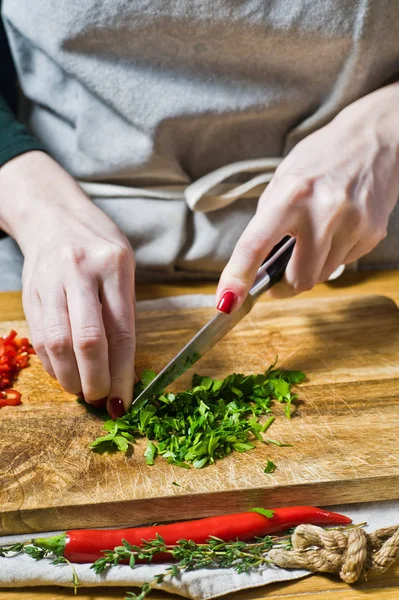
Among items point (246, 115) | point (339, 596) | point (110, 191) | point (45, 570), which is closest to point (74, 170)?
point (110, 191)

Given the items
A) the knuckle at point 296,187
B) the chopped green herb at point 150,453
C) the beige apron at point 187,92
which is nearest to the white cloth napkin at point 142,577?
the chopped green herb at point 150,453

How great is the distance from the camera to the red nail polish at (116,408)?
148 cm

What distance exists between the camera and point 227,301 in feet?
5.07

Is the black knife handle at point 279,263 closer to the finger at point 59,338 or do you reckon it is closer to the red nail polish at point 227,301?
the red nail polish at point 227,301

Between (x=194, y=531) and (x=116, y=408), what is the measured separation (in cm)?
33

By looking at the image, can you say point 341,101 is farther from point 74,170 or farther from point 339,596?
point 339,596

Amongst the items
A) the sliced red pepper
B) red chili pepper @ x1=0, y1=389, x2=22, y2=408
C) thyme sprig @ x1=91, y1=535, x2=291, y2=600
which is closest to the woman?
red chili pepper @ x1=0, y1=389, x2=22, y2=408

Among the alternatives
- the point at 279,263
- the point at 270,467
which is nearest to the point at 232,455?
the point at 270,467

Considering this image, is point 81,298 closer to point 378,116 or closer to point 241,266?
point 241,266

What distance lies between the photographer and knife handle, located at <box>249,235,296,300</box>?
169 cm

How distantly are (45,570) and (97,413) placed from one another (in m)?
0.41

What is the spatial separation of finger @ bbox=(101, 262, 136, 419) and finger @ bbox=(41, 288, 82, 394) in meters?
0.08

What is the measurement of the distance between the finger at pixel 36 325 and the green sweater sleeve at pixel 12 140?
467mm

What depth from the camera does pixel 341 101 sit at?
74.6 inches
